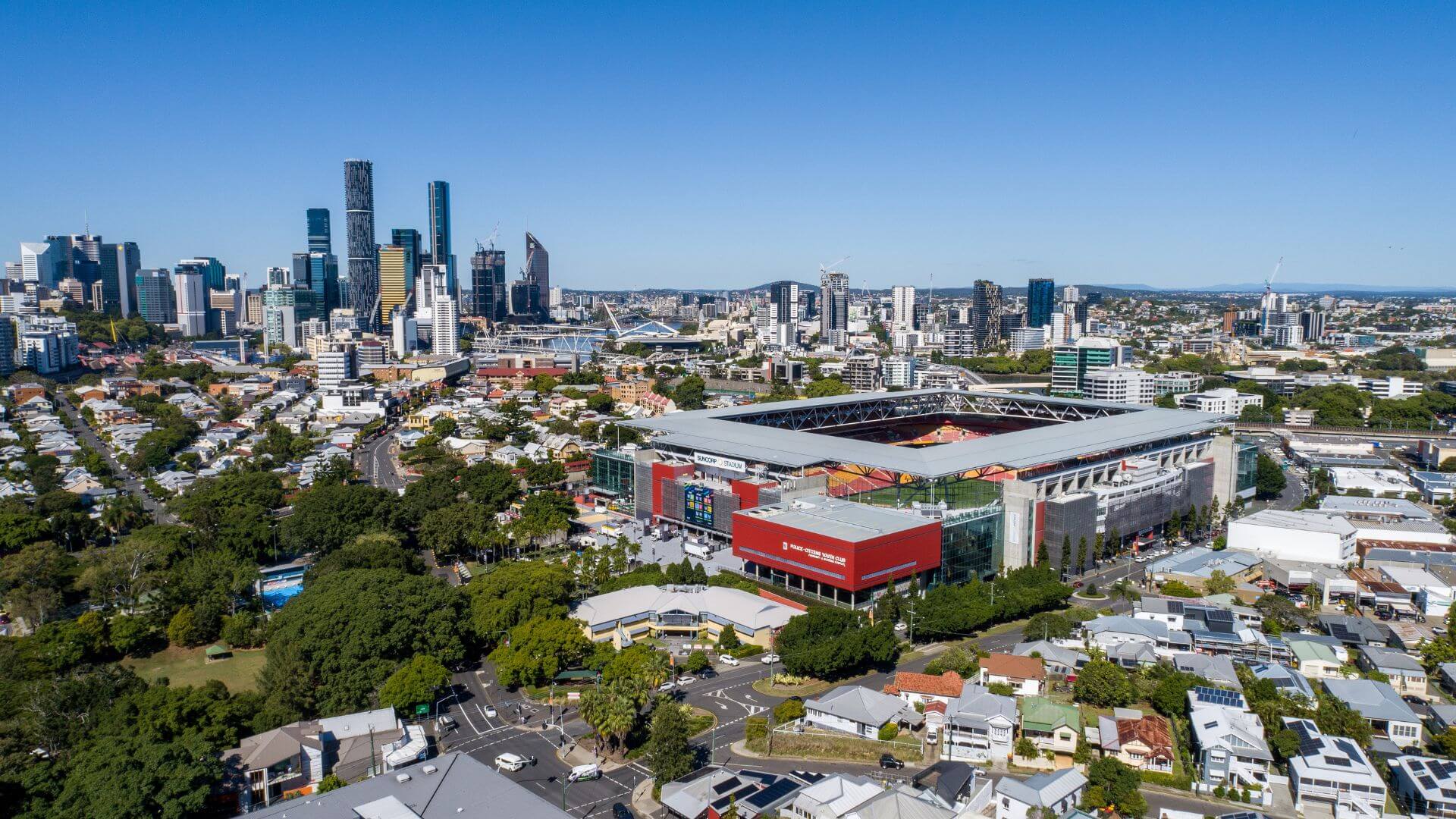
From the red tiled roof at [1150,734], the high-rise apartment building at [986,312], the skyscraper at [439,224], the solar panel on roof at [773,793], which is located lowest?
the solar panel on roof at [773,793]

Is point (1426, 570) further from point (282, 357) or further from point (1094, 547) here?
point (282, 357)

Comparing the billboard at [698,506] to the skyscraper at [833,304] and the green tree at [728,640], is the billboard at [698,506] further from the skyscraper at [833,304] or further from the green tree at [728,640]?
→ the skyscraper at [833,304]

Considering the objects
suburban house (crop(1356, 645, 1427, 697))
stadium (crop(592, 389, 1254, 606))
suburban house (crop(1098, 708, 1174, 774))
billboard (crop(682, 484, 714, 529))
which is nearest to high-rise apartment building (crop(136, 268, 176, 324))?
stadium (crop(592, 389, 1254, 606))

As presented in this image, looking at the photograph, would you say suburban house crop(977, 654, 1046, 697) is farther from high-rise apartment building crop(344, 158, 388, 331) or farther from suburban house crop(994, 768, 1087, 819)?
Answer: high-rise apartment building crop(344, 158, 388, 331)

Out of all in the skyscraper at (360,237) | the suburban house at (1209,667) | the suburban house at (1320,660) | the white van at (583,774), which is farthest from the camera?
the skyscraper at (360,237)

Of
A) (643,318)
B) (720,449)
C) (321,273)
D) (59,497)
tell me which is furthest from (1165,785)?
(643,318)

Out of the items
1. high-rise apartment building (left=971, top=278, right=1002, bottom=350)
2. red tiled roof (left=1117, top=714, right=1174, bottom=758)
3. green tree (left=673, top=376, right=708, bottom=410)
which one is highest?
high-rise apartment building (left=971, top=278, right=1002, bottom=350)

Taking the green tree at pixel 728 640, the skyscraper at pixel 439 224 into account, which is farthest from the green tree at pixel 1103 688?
the skyscraper at pixel 439 224
